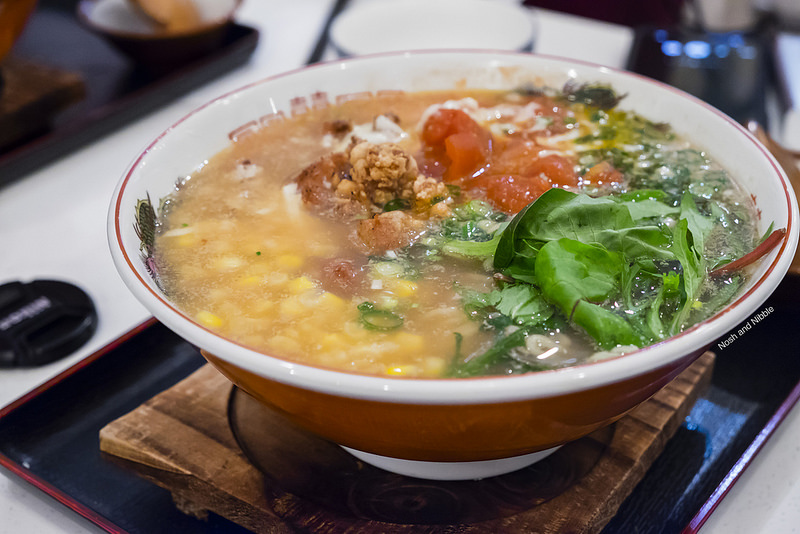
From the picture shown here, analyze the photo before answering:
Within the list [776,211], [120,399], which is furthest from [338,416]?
[776,211]

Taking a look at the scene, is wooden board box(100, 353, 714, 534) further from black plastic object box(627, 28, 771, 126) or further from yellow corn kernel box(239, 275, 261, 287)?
black plastic object box(627, 28, 771, 126)

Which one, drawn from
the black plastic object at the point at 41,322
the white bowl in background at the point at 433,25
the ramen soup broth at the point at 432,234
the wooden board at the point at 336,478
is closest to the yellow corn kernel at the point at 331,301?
the ramen soup broth at the point at 432,234

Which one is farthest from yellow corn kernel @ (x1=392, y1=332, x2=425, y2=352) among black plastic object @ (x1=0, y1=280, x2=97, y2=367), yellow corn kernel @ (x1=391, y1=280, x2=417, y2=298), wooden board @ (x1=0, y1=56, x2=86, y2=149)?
wooden board @ (x1=0, y1=56, x2=86, y2=149)

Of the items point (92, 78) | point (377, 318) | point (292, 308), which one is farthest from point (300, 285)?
point (92, 78)

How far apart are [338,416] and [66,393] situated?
84 centimetres

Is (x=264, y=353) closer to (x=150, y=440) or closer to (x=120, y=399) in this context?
(x=150, y=440)

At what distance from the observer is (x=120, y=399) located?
1627 mm

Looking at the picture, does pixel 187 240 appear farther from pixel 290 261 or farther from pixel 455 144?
pixel 455 144

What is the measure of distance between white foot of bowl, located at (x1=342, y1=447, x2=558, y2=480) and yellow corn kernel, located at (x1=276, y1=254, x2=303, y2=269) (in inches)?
15.6

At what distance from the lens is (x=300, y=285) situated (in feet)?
4.58

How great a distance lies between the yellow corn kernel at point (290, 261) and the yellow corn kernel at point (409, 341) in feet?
1.07

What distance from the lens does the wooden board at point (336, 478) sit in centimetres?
129

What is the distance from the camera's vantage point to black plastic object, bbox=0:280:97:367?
5.86 ft

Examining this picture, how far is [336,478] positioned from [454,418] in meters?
0.46
